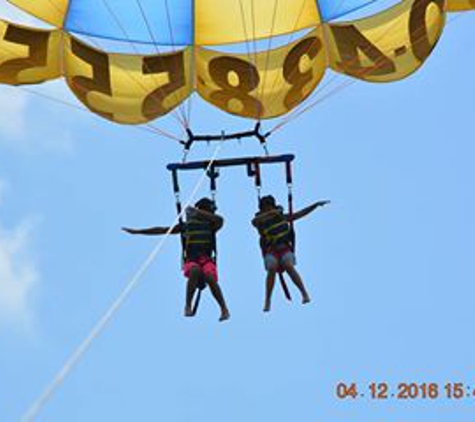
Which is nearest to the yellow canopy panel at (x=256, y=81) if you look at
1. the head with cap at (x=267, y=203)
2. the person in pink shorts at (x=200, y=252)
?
the head with cap at (x=267, y=203)

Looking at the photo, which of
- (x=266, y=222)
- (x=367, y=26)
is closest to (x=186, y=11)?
(x=367, y=26)

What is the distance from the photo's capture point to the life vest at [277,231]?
26.6ft

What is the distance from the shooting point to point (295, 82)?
9031 mm

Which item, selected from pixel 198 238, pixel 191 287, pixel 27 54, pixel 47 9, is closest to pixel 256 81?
pixel 198 238

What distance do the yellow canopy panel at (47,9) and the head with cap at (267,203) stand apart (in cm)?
241

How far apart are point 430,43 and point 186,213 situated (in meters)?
2.56

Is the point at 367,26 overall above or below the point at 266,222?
above

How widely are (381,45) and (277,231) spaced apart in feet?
6.63

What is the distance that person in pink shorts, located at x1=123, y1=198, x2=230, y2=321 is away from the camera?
26.3ft

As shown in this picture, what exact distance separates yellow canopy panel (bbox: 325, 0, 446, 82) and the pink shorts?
87.5 inches

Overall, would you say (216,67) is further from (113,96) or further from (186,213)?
(186,213)

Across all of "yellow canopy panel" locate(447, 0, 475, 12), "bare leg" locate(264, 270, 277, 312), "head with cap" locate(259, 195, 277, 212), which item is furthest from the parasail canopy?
"bare leg" locate(264, 270, 277, 312)

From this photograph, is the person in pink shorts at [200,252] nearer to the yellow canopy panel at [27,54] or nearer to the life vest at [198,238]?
the life vest at [198,238]

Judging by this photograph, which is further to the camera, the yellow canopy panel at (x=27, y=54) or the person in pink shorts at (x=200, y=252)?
the yellow canopy panel at (x=27, y=54)
